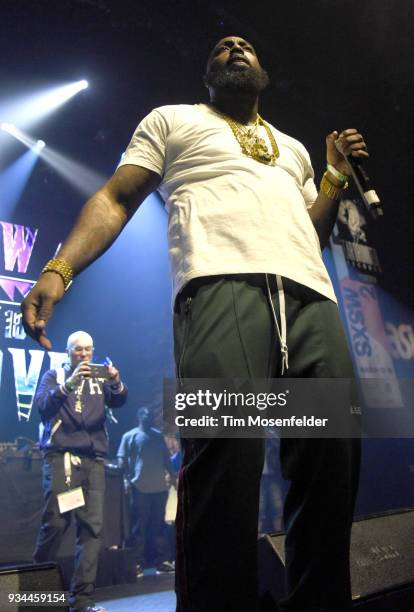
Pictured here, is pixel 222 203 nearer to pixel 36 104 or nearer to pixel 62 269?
pixel 62 269

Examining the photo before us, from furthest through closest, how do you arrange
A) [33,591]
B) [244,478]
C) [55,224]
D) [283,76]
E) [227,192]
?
[55,224]
[283,76]
[33,591]
[227,192]
[244,478]

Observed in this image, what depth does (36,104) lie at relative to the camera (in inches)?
235

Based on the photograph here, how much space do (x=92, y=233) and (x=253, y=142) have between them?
20.6 inches

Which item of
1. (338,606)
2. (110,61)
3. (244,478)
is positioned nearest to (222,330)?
(244,478)

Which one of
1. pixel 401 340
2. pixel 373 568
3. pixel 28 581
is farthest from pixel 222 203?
pixel 401 340

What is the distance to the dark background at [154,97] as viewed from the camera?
15.6 feet

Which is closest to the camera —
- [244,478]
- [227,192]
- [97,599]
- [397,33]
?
[244,478]

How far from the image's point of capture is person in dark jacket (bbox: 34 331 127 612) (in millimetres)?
3207

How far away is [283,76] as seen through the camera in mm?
5281

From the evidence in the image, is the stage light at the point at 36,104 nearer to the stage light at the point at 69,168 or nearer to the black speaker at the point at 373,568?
the stage light at the point at 69,168

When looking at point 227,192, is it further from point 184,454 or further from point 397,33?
point 397,33

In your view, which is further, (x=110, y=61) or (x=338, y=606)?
(x=110, y=61)

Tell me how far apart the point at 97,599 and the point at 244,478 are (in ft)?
11.3

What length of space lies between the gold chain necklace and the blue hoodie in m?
2.52
